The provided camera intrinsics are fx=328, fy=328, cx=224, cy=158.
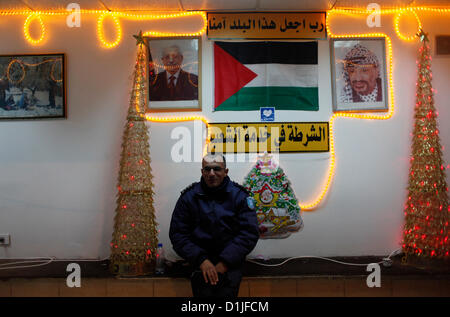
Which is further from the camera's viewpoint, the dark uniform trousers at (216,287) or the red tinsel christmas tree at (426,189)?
the red tinsel christmas tree at (426,189)

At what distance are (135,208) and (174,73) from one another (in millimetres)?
1433

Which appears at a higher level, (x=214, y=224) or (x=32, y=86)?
(x=32, y=86)

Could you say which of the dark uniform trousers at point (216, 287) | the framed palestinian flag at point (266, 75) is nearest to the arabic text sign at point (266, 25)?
the framed palestinian flag at point (266, 75)

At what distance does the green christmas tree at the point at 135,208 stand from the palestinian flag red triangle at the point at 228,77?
0.77m

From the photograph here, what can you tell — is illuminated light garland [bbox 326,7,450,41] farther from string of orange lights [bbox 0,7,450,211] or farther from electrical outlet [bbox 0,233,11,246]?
electrical outlet [bbox 0,233,11,246]

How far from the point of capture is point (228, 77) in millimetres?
3393

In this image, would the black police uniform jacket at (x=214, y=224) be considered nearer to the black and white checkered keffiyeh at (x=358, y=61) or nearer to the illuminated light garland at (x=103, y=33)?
the black and white checkered keffiyeh at (x=358, y=61)

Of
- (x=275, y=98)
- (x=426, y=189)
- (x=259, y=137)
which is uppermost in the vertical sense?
(x=275, y=98)

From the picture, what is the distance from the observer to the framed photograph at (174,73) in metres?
3.38

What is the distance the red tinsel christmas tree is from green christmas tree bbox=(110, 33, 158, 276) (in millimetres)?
2435

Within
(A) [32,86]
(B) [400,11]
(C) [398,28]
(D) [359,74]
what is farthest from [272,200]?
(A) [32,86]

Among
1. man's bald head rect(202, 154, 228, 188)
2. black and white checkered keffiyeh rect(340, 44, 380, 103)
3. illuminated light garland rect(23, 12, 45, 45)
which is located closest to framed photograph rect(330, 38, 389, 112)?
black and white checkered keffiyeh rect(340, 44, 380, 103)

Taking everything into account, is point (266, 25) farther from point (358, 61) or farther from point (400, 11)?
point (400, 11)

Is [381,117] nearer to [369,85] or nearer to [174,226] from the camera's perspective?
[369,85]
